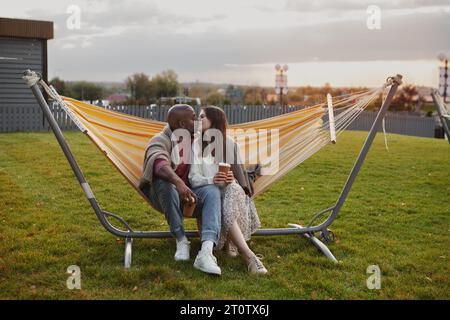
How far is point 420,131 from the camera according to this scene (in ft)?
64.1

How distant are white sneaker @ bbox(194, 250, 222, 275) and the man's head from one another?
2.71 ft

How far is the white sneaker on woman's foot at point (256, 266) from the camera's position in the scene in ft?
10.1

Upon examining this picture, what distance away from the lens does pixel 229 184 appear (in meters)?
3.29

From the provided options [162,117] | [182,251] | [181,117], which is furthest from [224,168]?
[162,117]

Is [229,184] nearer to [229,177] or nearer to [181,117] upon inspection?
[229,177]

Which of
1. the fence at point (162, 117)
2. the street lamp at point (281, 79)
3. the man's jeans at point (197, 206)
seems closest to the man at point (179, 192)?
the man's jeans at point (197, 206)

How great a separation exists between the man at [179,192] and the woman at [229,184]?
0.06 m

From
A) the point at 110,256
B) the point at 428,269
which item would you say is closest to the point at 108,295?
the point at 110,256

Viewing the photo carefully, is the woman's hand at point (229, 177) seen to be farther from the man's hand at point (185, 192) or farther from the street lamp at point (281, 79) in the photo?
the street lamp at point (281, 79)

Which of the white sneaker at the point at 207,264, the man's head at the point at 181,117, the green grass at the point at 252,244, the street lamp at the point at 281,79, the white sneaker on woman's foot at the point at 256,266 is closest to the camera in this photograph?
the green grass at the point at 252,244

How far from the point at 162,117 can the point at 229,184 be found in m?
9.74

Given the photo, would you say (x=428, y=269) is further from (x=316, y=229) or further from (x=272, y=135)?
(x=272, y=135)

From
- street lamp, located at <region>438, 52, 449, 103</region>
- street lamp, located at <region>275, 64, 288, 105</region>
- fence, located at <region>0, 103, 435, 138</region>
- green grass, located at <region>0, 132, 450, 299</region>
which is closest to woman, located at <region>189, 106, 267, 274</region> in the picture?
green grass, located at <region>0, 132, 450, 299</region>
